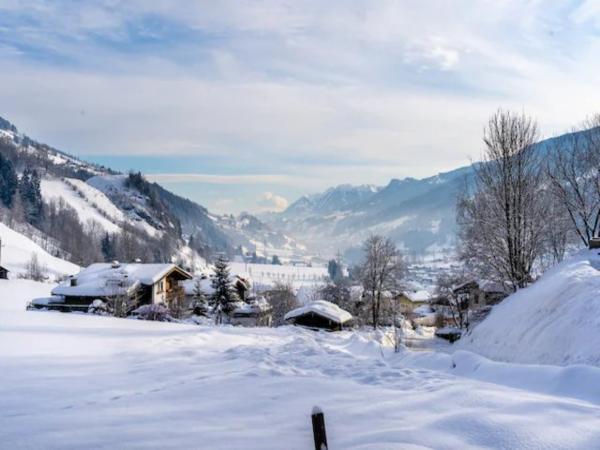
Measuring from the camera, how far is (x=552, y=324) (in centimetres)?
1110

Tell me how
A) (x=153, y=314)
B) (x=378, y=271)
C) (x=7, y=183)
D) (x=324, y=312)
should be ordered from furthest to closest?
(x=7, y=183), (x=378, y=271), (x=324, y=312), (x=153, y=314)

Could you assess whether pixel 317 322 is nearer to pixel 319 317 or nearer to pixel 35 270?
pixel 319 317

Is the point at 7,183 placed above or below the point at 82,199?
below

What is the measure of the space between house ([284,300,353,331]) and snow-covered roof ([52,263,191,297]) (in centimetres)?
1565

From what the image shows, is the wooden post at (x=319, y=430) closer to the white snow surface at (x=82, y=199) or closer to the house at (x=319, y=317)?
the house at (x=319, y=317)

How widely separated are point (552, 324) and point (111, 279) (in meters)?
41.9

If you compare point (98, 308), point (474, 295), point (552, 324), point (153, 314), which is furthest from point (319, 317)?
point (552, 324)

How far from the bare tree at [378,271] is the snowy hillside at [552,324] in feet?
99.7

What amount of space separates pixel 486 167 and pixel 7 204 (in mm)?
152344

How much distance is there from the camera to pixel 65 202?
160250mm

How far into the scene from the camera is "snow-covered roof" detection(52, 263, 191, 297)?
4444 centimetres

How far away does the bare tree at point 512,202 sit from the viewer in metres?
19.9

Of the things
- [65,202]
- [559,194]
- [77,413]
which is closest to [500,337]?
[77,413]

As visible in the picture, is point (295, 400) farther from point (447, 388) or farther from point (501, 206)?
point (501, 206)
